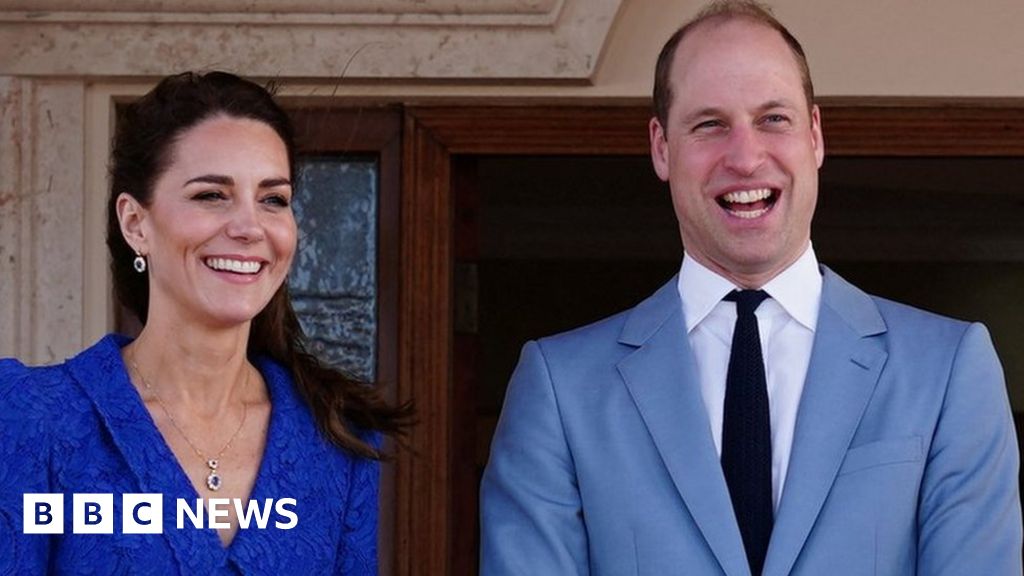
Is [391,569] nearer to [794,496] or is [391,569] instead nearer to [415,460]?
[415,460]

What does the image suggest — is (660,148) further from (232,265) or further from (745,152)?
(232,265)

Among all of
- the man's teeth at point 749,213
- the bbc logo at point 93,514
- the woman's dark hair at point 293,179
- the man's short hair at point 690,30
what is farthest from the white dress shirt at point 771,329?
the bbc logo at point 93,514

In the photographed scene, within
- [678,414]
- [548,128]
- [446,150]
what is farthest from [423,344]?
[678,414]

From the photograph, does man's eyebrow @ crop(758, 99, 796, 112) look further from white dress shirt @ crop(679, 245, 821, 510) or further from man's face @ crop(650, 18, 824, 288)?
white dress shirt @ crop(679, 245, 821, 510)

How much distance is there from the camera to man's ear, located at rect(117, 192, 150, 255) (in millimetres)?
3195

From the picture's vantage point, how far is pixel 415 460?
4312 mm

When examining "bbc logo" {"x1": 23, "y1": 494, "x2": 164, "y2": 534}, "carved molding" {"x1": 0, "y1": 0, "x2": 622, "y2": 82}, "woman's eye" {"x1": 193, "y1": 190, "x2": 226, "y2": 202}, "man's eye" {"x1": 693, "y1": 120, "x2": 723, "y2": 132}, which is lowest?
"bbc logo" {"x1": 23, "y1": 494, "x2": 164, "y2": 534}

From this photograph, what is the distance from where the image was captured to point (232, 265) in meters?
3.12

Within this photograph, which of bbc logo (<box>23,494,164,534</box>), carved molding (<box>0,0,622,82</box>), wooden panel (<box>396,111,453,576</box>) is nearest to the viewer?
bbc logo (<box>23,494,164,534</box>)

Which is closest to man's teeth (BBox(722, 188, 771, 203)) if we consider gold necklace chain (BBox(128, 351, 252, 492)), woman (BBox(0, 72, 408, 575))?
woman (BBox(0, 72, 408, 575))

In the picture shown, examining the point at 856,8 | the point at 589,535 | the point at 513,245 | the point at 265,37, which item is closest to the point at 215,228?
the point at 589,535

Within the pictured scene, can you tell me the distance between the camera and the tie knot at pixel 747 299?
3061 millimetres

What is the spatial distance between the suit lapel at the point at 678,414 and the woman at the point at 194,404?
1.56 feet

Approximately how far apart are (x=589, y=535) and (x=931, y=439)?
477 mm
